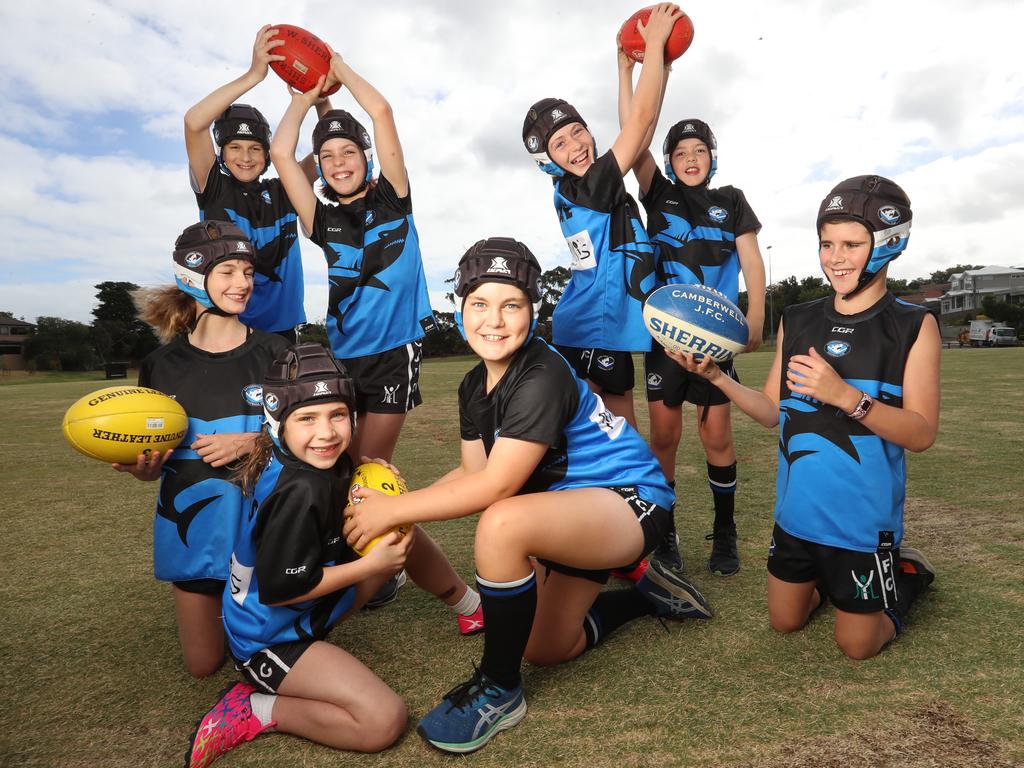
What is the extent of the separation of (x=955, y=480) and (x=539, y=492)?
4.92 m

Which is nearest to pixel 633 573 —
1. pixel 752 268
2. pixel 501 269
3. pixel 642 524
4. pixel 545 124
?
pixel 642 524

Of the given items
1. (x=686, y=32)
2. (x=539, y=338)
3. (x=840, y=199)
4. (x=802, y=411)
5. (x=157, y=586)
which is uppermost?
(x=686, y=32)

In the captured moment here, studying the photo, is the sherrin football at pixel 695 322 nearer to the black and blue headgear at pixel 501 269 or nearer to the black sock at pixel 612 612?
the black and blue headgear at pixel 501 269

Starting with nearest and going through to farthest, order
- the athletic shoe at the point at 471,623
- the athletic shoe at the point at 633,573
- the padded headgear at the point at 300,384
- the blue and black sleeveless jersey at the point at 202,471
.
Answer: the padded headgear at the point at 300,384 < the blue and black sleeveless jersey at the point at 202,471 < the athletic shoe at the point at 471,623 < the athletic shoe at the point at 633,573

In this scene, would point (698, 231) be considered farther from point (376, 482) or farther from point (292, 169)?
point (376, 482)

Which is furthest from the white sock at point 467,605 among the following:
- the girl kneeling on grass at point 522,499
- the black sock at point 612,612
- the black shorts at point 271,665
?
the black shorts at point 271,665

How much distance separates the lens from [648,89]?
3.82 metres

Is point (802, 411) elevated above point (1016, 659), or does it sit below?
above

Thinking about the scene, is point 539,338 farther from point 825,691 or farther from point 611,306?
point 825,691

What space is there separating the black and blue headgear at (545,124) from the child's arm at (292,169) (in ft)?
4.43

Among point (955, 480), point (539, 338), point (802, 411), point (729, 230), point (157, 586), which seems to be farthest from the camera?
point (955, 480)

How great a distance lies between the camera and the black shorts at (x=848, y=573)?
304 centimetres

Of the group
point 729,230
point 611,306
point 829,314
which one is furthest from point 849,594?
point 729,230

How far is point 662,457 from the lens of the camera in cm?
452
